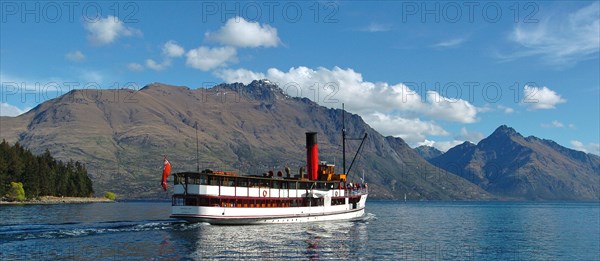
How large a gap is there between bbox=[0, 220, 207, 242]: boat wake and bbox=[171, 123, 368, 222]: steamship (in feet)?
9.92

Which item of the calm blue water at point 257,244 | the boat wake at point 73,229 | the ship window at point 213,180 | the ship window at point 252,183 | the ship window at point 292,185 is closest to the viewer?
the calm blue water at point 257,244

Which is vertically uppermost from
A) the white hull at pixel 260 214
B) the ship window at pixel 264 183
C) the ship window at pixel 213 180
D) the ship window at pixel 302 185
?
the ship window at pixel 213 180

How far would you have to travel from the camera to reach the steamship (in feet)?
262

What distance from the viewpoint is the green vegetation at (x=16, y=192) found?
570 feet

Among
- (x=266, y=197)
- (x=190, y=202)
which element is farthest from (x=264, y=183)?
(x=190, y=202)

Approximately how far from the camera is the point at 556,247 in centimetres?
8194

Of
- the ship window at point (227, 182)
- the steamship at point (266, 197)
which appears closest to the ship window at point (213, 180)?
the steamship at point (266, 197)

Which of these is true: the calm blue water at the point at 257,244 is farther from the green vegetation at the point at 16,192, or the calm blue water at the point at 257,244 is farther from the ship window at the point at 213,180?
the green vegetation at the point at 16,192

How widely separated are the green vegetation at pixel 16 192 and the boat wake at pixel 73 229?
10669 centimetres

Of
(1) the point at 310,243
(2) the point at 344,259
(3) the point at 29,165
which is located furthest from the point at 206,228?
(3) the point at 29,165

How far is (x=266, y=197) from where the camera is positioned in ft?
291

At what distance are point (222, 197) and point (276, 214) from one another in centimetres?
1247

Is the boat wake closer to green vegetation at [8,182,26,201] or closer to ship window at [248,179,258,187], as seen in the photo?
ship window at [248,179,258,187]

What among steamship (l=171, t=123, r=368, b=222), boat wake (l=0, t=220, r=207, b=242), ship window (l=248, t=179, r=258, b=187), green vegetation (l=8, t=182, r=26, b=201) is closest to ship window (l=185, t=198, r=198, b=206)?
steamship (l=171, t=123, r=368, b=222)
